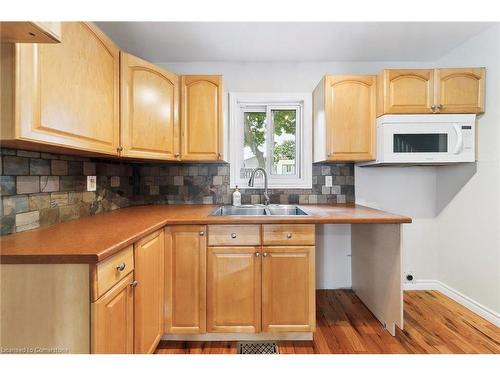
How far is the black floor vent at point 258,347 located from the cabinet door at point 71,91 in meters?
1.47

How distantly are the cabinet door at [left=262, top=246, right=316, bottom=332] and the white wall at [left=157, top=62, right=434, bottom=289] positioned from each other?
87 cm

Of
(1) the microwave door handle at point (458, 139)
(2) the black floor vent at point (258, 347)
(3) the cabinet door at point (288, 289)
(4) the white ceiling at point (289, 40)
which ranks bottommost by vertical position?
(2) the black floor vent at point (258, 347)

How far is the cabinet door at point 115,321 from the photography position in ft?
2.95

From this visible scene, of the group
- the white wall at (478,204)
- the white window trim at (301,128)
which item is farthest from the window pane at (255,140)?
the white wall at (478,204)

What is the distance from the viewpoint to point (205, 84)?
203 cm

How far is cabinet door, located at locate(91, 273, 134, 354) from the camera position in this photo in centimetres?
90

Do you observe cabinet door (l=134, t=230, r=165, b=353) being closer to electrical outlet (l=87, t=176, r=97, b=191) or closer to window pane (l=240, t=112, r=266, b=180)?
electrical outlet (l=87, t=176, r=97, b=191)

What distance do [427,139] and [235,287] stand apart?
1.83 meters

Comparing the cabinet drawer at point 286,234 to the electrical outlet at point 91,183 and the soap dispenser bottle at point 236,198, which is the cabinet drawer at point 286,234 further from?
the electrical outlet at point 91,183

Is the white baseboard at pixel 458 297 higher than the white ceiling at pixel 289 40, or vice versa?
the white ceiling at pixel 289 40

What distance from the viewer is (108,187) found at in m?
2.01

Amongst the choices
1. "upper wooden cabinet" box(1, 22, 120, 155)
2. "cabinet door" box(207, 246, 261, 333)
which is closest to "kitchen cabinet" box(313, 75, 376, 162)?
"cabinet door" box(207, 246, 261, 333)
